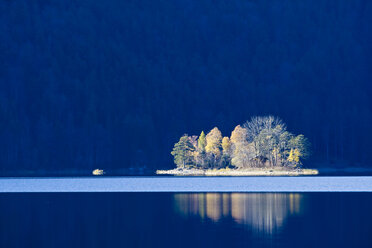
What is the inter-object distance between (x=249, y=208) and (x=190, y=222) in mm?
7468

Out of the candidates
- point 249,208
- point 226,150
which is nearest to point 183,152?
point 226,150

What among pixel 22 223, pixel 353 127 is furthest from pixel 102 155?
pixel 22 223

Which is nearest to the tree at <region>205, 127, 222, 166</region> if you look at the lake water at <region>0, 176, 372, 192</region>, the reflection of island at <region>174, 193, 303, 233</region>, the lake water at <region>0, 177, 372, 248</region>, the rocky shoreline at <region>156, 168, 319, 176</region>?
the rocky shoreline at <region>156, 168, 319, 176</region>

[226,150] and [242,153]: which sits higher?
[226,150]

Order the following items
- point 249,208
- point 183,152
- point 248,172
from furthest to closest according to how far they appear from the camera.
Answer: point 183,152, point 248,172, point 249,208

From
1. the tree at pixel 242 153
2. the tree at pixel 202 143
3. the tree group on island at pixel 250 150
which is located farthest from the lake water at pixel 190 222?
the tree at pixel 202 143

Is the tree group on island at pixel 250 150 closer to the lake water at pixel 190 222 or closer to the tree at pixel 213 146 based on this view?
the tree at pixel 213 146

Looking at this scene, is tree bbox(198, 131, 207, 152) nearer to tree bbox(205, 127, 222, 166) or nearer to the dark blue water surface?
tree bbox(205, 127, 222, 166)

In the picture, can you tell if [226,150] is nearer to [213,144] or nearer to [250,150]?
[213,144]

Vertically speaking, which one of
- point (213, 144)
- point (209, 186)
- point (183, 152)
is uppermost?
point (213, 144)

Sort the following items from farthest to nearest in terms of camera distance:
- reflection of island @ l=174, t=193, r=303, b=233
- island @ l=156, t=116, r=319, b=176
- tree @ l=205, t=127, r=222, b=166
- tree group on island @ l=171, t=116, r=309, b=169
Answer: tree @ l=205, t=127, r=222, b=166 → tree group on island @ l=171, t=116, r=309, b=169 → island @ l=156, t=116, r=319, b=176 → reflection of island @ l=174, t=193, r=303, b=233

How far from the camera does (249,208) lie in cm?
3900

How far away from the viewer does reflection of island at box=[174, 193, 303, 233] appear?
32.3 m

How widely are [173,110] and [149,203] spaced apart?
15468 cm
